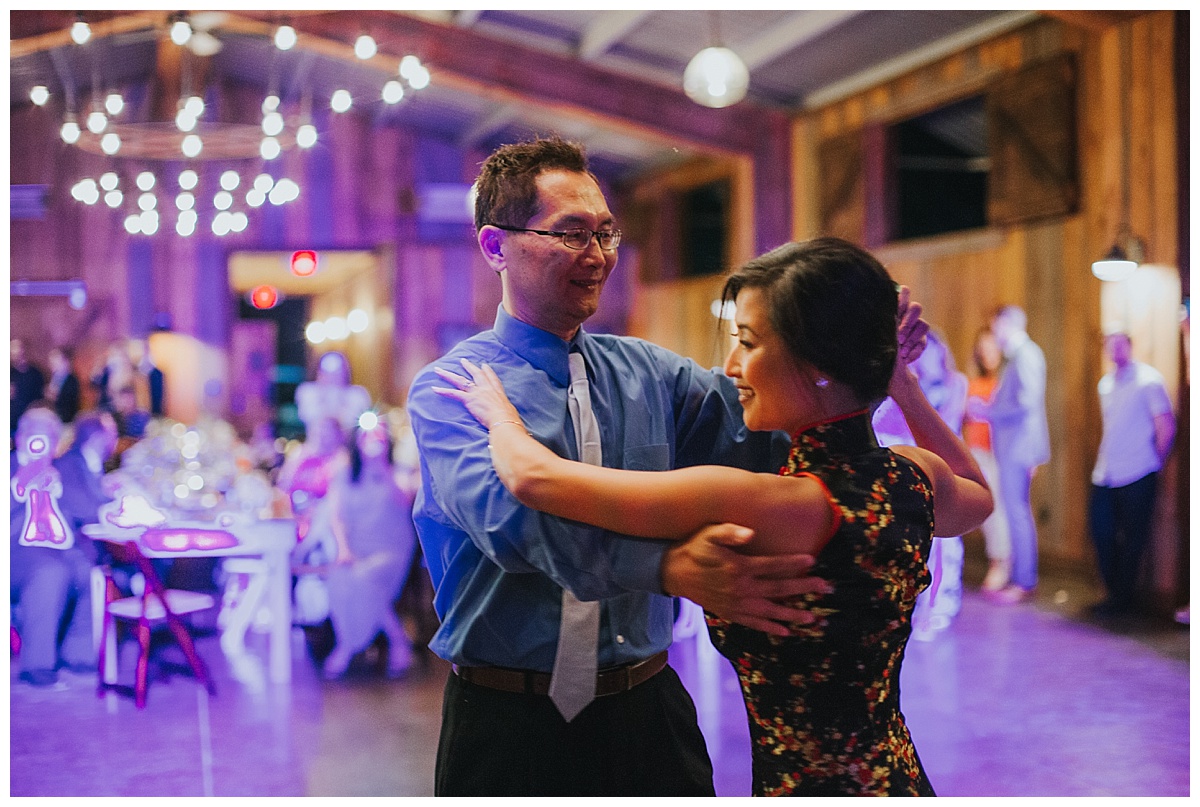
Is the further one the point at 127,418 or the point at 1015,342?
the point at 127,418

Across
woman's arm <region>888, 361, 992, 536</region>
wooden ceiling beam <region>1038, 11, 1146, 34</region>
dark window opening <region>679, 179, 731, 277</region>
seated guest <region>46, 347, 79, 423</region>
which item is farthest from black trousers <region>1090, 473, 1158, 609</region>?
seated guest <region>46, 347, 79, 423</region>

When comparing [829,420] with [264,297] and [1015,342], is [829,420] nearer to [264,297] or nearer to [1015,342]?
[1015,342]

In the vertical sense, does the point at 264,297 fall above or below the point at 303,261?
below

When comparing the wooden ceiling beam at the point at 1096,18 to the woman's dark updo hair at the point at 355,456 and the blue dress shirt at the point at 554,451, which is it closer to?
the woman's dark updo hair at the point at 355,456

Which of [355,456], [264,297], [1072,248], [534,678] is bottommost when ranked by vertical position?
[534,678]

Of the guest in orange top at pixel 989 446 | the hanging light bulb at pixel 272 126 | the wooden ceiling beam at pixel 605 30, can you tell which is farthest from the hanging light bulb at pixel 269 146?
the guest in orange top at pixel 989 446

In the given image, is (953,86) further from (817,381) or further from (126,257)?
(126,257)

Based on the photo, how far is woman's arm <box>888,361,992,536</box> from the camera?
136cm

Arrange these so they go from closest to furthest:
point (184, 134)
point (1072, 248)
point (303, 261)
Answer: point (184, 134) < point (1072, 248) < point (303, 261)

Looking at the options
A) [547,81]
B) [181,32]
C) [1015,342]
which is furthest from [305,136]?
[1015,342]

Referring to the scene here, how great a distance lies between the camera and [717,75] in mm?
5621

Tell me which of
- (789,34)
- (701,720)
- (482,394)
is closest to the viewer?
(482,394)

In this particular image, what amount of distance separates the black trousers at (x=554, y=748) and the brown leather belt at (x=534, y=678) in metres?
0.01

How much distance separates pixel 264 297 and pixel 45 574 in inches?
315
